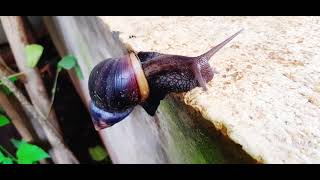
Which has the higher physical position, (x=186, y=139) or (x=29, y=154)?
(x=186, y=139)

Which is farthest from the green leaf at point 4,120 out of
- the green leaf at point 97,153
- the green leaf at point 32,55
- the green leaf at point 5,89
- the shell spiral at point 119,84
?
the shell spiral at point 119,84

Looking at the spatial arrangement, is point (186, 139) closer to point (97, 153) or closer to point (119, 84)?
point (119, 84)

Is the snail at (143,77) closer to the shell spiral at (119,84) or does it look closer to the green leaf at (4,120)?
the shell spiral at (119,84)

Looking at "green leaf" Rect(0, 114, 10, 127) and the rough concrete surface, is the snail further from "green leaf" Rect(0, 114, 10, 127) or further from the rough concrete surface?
"green leaf" Rect(0, 114, 10, 127)

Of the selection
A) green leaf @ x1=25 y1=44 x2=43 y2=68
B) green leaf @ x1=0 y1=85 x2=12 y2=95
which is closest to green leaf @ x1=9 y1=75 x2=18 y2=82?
green leaf @ x1=0 y1=85 x2=12 y2=95

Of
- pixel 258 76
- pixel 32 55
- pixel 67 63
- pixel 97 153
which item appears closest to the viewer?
pixel 258 76

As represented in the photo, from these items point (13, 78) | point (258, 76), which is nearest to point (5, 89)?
point (13, 78)
